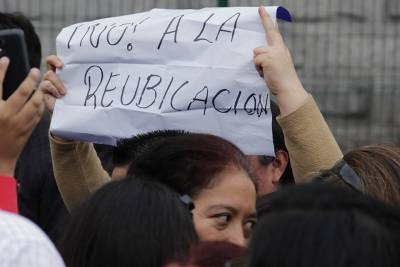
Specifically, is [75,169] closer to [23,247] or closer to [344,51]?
[23,247]

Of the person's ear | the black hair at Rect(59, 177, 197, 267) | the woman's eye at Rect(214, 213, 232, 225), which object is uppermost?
the black hair at Rect(59, 177, 197, 267)

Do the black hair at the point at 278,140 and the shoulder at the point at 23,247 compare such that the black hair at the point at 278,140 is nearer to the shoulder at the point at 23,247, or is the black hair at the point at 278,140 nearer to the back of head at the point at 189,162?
the back of head at the point at 189,162

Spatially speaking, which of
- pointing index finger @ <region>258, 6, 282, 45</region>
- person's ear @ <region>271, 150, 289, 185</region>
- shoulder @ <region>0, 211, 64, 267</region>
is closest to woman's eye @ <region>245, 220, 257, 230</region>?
pointing index finger @ <region>258, 6, 282, 45</region>

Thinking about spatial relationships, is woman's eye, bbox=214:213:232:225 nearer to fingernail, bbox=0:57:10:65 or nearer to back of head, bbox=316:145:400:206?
back of head, bbox=316:145:400:206

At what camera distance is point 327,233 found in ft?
5.97

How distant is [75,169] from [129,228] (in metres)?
1.35

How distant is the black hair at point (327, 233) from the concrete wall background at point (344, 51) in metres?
6.89

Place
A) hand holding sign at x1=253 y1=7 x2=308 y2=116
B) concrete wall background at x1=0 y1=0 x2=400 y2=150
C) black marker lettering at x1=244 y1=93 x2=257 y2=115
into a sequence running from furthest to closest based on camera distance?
concrete wall background at x1=0 y1=0 x2=400 y2=150 → black marker lettering at x1=244 y1=93 x2=257 y2=115 → hand holding sign at x1=253 y1=7 x2=308 y2=116

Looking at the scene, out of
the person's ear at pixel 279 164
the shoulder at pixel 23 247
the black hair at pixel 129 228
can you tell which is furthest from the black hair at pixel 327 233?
the person's ear at pixel 279 164

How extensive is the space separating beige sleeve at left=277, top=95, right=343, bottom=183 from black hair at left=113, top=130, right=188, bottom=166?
36 cm

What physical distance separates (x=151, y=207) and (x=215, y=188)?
2.22 ft

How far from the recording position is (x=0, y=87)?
113 inches

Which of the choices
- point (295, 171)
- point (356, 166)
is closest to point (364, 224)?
point (356, 166)

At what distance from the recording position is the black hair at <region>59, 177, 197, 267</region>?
2578mm
